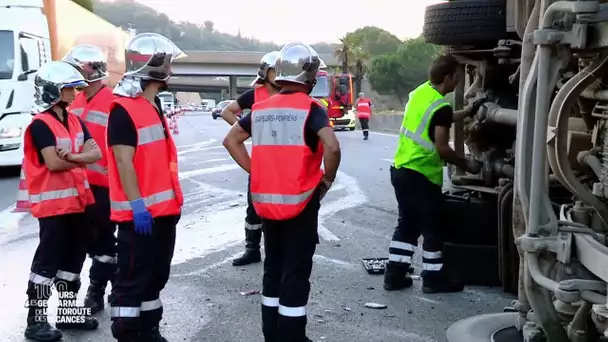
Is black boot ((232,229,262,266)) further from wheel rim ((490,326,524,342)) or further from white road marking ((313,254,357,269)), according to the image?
wheel rim ((490,326,524,342))

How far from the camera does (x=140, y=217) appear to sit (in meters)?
4.23

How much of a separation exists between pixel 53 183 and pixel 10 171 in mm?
11144

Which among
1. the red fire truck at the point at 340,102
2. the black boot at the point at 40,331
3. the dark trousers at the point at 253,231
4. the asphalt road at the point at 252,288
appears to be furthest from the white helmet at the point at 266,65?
the red fire truck at the point at 340,102

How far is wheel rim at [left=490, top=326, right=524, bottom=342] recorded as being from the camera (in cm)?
451

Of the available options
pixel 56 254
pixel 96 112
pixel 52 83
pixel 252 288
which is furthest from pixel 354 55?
pixel 56 254

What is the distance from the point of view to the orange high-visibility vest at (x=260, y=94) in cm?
656

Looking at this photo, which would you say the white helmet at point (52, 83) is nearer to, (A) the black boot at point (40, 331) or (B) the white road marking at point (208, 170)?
(A) the black boot at point (40, 331)

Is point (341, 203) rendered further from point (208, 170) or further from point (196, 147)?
point (196, 147)

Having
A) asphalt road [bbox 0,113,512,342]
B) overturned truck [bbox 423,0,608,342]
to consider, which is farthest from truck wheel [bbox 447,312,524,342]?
overturned truck [bbox 423,0,608,342]

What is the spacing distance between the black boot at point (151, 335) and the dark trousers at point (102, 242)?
0.99 m

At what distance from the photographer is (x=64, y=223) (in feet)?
16.0

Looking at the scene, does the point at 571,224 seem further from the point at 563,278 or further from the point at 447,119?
the point at 447,119

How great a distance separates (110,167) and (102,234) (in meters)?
1.12

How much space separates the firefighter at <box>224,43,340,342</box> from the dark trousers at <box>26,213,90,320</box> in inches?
52.0
